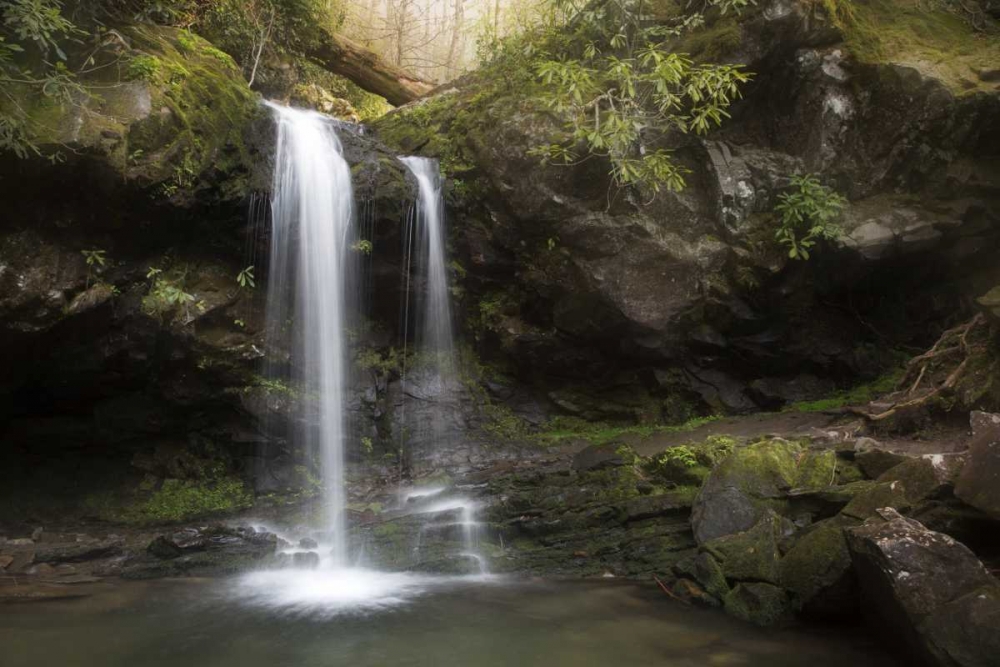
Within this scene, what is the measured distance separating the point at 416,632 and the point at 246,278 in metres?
5.90

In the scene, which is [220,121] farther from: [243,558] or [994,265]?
[994,265]

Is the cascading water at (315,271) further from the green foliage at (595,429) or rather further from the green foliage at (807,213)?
the green foliage at (807,213)

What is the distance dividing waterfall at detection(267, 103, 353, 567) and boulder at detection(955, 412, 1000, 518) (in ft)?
24.7

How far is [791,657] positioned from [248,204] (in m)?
8.40

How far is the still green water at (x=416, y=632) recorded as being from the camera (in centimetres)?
506

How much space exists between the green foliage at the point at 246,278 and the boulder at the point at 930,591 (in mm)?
7897

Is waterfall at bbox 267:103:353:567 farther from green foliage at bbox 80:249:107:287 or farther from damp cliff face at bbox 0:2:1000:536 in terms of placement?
green foliage at bbox 80:249:107:287

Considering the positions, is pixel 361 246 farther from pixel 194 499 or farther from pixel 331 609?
pixel 331 609

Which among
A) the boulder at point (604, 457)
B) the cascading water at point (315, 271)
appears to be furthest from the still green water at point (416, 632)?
the cascading water at point (315, 271)

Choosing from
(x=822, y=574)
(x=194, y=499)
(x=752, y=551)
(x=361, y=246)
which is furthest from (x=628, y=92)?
(x=194, y=499)

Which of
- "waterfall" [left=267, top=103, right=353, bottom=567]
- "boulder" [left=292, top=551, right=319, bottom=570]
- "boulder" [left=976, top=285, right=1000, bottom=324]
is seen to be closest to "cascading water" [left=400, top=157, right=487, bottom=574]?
"waterfall" [left=267, top=103, right=353, bottom=567]

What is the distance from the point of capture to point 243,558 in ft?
25.6

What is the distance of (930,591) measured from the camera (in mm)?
4410

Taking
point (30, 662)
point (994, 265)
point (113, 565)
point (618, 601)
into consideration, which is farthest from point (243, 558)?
point (994, 265)
